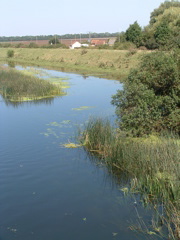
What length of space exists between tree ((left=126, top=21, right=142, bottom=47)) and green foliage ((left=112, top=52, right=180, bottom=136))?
29.8 metres

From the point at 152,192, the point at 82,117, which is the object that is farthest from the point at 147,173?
the point at 82,117

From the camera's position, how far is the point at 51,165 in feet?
29.8

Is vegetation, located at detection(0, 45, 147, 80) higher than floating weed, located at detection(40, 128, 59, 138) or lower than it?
higher

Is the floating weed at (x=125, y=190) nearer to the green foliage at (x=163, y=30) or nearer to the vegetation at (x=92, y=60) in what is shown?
the vegetation at (x=92, y=60)

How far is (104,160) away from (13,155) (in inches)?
106

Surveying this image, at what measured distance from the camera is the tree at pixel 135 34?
40006 millimetres

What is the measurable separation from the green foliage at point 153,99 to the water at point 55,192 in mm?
1806

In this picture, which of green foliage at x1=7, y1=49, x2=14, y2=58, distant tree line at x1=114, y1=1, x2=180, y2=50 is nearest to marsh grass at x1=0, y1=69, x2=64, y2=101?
distant tree line at x1=114, y1=1, x2=180, y2=50

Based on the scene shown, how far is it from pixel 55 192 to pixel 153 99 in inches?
178

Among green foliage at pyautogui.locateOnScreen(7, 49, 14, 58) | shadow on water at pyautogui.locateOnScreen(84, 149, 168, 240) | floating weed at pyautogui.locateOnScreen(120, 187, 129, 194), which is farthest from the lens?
green foliage at pyautogui.locateOnScreen(7, 49, 14, 58)

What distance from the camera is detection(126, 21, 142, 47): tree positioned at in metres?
40.0

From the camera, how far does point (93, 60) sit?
3859 cm

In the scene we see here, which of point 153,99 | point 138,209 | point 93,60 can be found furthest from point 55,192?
point 93,60

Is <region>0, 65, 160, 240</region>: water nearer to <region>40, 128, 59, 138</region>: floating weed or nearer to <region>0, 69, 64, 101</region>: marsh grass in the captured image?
<region>40, 128, 59, 138</region>: floating weed
